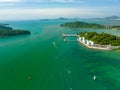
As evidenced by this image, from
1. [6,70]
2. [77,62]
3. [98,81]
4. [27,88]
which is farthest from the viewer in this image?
[77,62]

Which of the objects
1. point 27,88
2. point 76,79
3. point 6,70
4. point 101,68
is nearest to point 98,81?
point 76,79

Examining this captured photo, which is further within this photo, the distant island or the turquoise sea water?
the distant island

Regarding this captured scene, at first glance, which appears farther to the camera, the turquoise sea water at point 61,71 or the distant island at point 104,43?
the distant island at point 104,43

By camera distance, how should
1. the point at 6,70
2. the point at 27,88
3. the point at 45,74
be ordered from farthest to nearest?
the point at 6,70 < the point at 45,74 < the point at 27,88

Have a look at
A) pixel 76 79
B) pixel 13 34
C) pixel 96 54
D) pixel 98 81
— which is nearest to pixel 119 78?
pixel 98 81

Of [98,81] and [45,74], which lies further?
[45,74]

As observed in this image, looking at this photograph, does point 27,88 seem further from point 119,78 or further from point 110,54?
point 110,54

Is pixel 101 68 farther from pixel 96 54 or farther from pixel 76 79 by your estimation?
pixel 96 54

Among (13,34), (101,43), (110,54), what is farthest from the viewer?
(13,34)

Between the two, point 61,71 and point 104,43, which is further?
point 104,43
